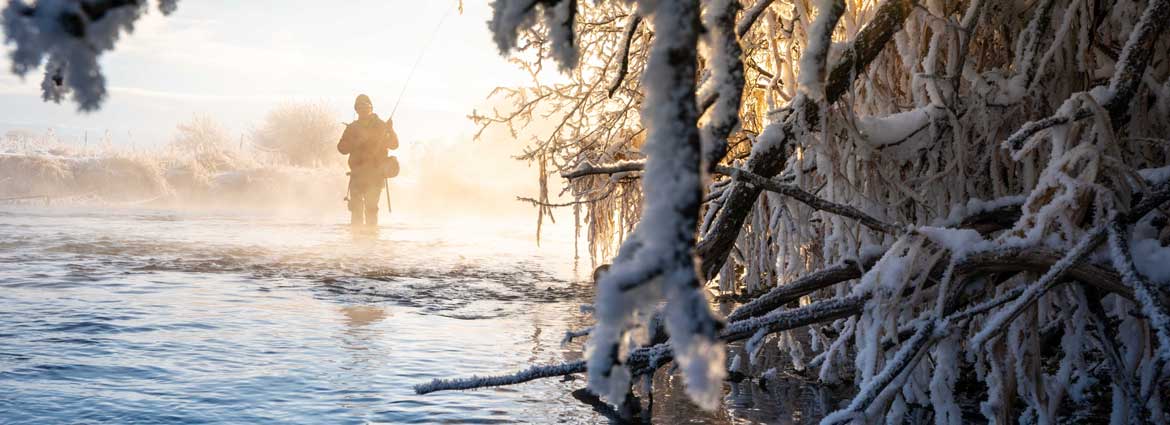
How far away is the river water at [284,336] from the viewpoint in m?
3.61

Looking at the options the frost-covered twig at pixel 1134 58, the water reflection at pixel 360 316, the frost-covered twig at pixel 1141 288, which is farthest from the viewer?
the water reflection at pixel 360 316

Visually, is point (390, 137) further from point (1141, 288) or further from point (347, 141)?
point (1141, 288)

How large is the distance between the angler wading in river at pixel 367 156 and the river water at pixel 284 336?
A: 480cm

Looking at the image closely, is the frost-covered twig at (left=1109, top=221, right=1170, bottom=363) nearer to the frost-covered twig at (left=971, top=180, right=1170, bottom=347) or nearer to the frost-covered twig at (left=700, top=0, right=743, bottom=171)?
the frost-covered twig at (left=971, top=180, right=1170, bottom=347)

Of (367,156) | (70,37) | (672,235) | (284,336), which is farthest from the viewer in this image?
(367,156)

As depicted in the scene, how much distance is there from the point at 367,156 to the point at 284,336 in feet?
33.0

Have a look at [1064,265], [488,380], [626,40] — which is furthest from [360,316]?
[626,40]

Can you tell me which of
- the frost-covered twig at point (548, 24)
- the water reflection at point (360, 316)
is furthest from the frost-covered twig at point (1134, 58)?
the water reflection at point (360, 316)

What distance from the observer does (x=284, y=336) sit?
5004 millimetres

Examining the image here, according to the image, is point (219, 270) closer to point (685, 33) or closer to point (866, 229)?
point (866, 229)

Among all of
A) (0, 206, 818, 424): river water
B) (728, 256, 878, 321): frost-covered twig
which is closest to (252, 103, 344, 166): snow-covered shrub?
(0, 206, 818, 424): river water

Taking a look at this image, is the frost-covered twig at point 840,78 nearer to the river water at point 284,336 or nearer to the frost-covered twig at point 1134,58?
the frost-covered twig at point 1134,58

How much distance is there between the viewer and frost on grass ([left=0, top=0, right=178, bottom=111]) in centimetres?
94

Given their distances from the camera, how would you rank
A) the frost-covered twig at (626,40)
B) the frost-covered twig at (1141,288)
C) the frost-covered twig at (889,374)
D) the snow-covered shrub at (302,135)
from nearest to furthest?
the frost-covered twig at (626,40), the frost-covered twig at (1141,288), the frost-covered twig at (889,374), the snow-covered shrub at (302,135)
